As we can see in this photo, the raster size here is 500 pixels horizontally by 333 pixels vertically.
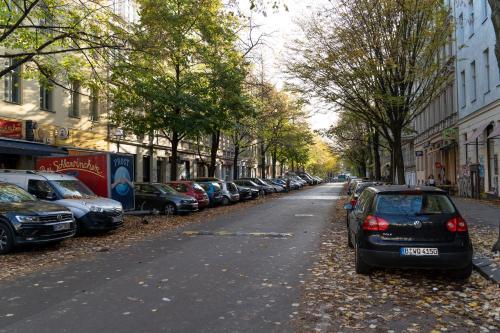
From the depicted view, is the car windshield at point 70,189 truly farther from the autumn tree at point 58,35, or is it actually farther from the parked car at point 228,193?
the parked car at point 228,193

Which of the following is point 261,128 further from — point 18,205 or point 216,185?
point 18,205

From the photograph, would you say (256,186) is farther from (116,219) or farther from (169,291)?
(169,291)

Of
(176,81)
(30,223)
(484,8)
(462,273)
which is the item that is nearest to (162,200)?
(176,81)

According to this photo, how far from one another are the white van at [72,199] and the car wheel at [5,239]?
263 cm

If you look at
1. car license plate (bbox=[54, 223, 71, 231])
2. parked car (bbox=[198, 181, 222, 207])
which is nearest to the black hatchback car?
car license plate (bbox=[54, 223, 71, 231])

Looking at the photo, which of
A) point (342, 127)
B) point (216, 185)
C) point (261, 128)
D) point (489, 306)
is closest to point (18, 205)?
point (489, 306)

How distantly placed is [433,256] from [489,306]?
1127mm

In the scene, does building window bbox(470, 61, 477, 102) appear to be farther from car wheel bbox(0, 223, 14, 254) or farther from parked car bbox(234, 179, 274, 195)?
car wheel bbox(0, 223, 14, 254)

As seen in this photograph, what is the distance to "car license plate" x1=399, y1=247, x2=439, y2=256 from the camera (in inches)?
277

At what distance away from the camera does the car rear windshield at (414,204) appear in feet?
24.0

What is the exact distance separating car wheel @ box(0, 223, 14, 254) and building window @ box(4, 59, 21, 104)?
41.2 ft

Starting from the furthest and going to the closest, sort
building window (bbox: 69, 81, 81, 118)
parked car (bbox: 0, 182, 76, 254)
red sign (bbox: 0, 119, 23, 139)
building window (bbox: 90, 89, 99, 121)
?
1. building window (bbox: 90, 89, 99, 121)
2. building window (bbox: 69, 81, 81, 118)
3. red sign (bbox: 0, 119, 23, 139)
4. parked car (bbox: 0, 182, 76, 254)

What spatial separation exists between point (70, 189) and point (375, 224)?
9.37 metres

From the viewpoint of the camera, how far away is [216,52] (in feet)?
84.5
